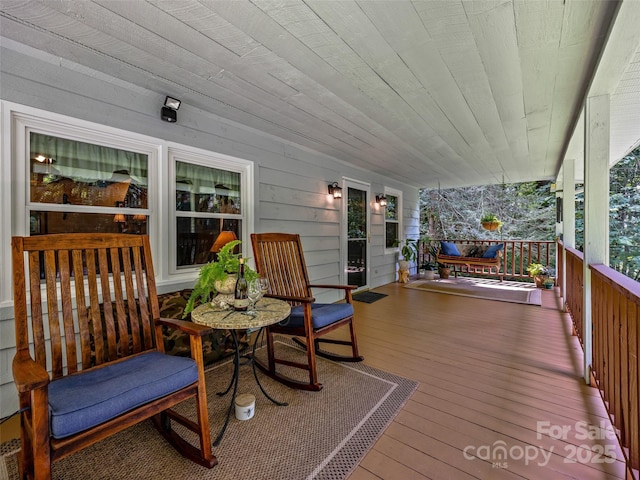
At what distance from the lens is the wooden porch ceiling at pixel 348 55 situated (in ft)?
5.01

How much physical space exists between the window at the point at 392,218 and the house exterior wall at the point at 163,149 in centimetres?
149

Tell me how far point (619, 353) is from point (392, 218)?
512 centimetres

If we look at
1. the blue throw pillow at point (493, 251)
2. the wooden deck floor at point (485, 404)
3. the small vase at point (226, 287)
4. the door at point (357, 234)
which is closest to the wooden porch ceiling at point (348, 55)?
the small vase at point (226, 287)

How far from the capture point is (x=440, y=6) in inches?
58.7

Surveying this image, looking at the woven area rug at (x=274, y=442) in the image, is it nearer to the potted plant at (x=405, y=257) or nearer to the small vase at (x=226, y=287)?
the small vase at (x=226, y=287)

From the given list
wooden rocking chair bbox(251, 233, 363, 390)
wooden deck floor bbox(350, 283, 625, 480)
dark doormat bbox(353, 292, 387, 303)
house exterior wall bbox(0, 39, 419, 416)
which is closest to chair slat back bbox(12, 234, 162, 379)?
house exterior wall bbox(0, 39, 419, 416)

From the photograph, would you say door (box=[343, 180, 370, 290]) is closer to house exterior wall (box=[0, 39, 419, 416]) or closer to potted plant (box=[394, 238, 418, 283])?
house exterior wall (box=[0, 39, 419, 416])

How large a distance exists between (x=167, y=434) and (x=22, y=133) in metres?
2.08

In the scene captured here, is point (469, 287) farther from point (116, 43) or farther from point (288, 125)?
point (116, 43)

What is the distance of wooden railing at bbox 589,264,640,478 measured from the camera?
4.17 ft

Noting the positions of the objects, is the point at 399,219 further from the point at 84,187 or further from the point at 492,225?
the point at 84,187

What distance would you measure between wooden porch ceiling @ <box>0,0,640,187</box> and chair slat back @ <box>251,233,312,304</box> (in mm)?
1237

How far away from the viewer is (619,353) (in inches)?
61.1

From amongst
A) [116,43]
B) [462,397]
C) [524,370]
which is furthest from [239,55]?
[524,370]
